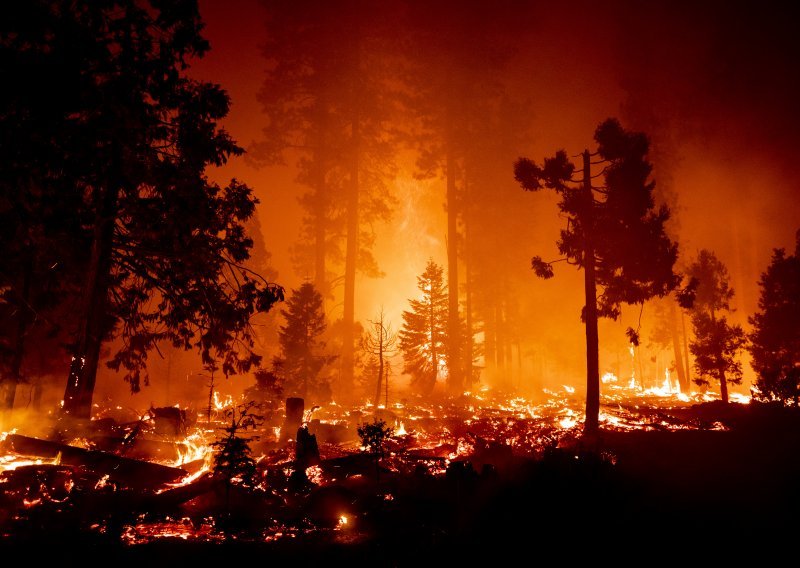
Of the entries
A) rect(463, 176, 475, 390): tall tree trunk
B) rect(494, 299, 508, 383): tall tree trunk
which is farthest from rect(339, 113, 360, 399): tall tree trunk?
rect(494, 299, 508, 383): tall tree trunk

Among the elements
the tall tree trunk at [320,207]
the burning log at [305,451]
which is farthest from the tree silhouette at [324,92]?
the burning log at [305,451]

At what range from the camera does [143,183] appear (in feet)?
34.3

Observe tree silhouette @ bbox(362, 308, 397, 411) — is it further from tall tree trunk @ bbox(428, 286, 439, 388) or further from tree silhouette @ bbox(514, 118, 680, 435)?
tree silhouette @ bbox(514, 118, 680, 435)

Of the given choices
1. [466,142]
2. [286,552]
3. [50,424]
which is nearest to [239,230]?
[50,424]

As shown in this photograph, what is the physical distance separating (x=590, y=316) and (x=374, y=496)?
12.1 metres

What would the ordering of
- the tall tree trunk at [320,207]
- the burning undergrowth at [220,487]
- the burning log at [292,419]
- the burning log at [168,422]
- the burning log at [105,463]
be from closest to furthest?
the burning undergrowth at [220,487], the burning log at [105,463], the burning log at [168,422], the burning log at [292,419], the tall tree trunk at [320,207]

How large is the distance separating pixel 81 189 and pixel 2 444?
5.89 metres

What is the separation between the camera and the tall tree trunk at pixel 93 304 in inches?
385

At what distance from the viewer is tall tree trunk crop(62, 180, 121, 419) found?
9789 millimetres

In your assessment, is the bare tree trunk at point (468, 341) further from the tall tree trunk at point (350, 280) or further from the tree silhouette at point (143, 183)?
the tree silhouette at point (143, 183)

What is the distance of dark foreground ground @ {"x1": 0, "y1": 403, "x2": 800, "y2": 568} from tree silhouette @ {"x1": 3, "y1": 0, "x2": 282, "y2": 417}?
5.69m

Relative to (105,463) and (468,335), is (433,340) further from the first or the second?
(105,463)

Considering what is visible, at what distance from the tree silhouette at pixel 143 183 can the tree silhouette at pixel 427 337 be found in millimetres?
24575

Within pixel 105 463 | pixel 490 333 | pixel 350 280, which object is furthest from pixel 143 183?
pixel 490 333
